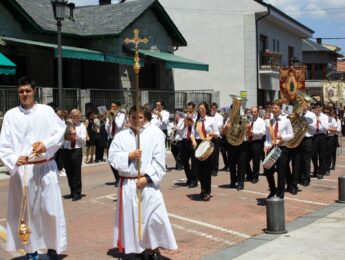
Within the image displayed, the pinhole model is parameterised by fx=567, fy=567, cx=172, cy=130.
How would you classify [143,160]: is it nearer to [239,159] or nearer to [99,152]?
[239,159]

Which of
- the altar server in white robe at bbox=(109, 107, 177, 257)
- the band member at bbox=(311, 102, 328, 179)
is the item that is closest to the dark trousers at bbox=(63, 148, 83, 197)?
the altar server in white robe at bbox=(109, 107, 177, 257)

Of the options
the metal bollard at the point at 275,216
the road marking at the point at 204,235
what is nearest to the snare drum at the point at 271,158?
the metal bollard at the point at 275,216

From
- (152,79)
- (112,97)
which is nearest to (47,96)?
(112,97)

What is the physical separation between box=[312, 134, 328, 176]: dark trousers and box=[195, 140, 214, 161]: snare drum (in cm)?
431

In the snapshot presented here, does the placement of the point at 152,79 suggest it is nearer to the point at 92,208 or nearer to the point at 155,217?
the point at 92,208

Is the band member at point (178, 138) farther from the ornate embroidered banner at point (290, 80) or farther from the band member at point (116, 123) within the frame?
the ornate embroidered banner at point (290, 80)

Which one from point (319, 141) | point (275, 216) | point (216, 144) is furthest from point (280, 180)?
point (319, 141)

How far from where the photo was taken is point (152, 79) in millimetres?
28094

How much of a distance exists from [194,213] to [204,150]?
148 centimetres

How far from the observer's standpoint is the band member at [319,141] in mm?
13812

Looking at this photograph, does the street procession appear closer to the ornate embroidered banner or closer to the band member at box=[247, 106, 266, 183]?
the band member at box=[247, 106, 266, 183]

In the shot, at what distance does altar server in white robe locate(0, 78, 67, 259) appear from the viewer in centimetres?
606

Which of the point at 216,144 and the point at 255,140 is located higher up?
the point at 255,140

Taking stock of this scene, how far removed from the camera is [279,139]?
10.2m
